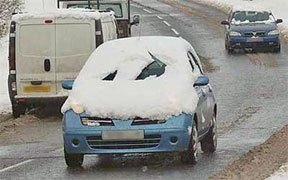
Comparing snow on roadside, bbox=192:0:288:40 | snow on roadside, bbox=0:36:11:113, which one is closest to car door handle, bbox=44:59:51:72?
snow on roadside, bbox=0:36:11:113

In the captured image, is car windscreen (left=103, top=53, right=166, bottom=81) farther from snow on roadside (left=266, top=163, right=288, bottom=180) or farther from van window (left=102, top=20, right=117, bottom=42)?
van window (left=102, top=20, right=117, bottom=42)

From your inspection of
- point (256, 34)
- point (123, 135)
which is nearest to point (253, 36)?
point (256, 34)

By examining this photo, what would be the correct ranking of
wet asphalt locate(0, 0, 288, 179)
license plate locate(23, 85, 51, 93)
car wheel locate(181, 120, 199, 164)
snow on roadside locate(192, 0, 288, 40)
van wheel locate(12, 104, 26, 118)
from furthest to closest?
snow on roadside locate(192, 0, 288, 40) → van wheel locate(12, 104, 26, 118) → license plate locate(23, 85, 51, 93) → car wheel locate(181, 120, 199, 164) → wet asphalt locate(0, 0, 288, 179)

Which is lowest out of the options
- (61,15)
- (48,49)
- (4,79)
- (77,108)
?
(4,79)

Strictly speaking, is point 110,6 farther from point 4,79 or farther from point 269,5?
point 269,5

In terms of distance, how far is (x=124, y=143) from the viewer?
11.4 meters

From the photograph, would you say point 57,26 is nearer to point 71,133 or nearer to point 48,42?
point 48,42

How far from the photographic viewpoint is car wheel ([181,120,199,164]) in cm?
1162

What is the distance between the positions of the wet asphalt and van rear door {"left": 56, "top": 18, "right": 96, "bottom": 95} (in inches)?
41.7

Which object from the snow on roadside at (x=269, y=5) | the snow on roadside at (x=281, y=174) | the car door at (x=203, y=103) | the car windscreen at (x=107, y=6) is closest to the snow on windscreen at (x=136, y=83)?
the car door at (x=203, y=103)

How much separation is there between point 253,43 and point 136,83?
20044 millimetres

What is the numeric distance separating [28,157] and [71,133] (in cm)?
184

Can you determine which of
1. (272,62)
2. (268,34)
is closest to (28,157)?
(272,62)

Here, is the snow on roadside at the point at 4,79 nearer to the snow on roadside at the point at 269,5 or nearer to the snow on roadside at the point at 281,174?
the snow on roadside at the point at 281,174
